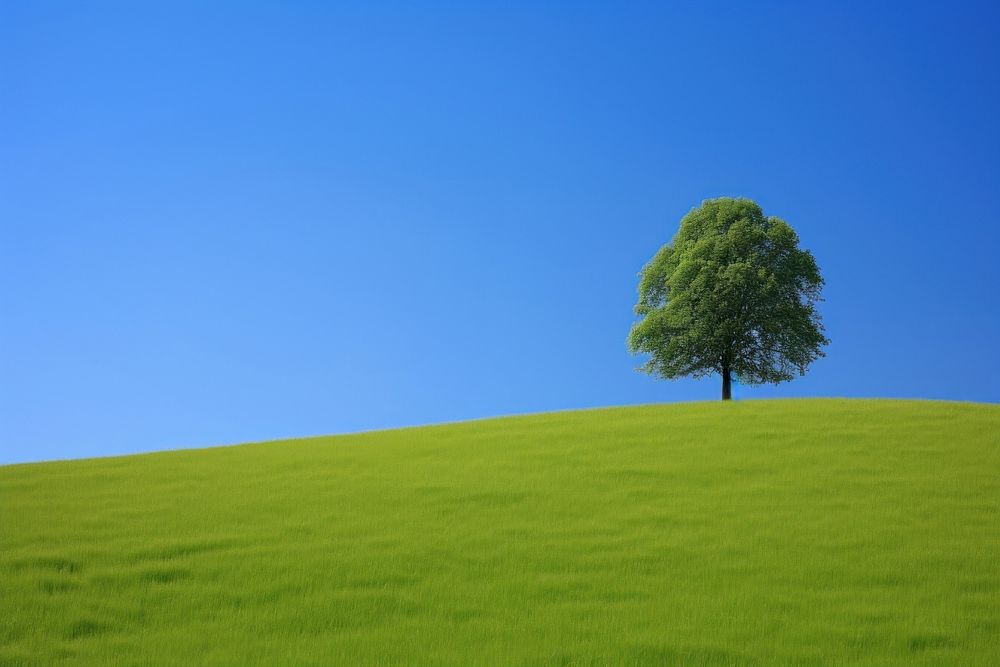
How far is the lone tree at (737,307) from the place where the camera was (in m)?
39.2

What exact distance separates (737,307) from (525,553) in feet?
81.8

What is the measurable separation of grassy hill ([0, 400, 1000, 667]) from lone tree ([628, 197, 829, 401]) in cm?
1107

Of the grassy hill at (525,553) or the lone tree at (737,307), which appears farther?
the lone tree at (737,307)

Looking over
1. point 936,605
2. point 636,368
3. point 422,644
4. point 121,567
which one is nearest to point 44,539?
point 121,567

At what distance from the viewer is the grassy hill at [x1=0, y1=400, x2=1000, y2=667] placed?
42.5 ft

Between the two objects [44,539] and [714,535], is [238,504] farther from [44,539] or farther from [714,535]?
[714,535]

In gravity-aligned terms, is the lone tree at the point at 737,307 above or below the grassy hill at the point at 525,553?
above

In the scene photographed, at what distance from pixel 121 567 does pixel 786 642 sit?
11479 millimetres

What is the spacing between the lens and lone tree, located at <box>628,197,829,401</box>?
3925 centimetres

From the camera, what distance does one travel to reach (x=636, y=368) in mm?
41562

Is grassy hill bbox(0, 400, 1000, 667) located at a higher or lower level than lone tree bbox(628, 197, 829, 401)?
lower

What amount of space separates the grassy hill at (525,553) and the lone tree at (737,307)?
11.1 meters

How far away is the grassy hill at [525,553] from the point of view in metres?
13.0

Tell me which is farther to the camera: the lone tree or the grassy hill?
the lone tree
